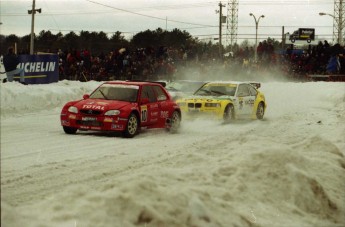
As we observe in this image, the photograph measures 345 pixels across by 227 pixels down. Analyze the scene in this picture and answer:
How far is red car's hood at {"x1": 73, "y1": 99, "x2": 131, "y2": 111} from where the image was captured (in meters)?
13.7

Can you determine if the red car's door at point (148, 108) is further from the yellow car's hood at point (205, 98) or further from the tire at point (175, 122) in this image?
the yellow car's hood at point (205, 98)

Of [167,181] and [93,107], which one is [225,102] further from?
[167,181]

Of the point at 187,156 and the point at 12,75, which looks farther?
the point at 12,75

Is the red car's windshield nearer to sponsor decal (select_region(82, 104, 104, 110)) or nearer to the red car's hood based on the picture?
the red car's hood

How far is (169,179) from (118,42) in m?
73.4

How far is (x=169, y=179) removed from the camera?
602 centimetres

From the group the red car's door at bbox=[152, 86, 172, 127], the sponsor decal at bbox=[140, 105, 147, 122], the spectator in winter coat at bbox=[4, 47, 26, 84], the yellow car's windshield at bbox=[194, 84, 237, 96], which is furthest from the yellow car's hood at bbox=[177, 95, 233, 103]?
the spectator in winter coat at bbox=[4, 47, 26, 84]

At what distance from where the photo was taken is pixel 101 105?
13789 mm

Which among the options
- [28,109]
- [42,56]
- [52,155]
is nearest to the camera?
[52,155]

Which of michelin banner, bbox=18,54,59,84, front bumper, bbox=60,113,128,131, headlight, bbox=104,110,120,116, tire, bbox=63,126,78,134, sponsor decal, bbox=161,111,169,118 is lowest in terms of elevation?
tire, bbox=63,126,78,134

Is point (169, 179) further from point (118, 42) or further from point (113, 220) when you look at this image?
point (118, 42)

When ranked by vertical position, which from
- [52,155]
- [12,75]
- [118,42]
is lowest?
A: [52,155]

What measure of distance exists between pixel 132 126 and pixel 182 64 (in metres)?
25.4

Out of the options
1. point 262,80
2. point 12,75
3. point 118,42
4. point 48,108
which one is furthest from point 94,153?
point 118,42
